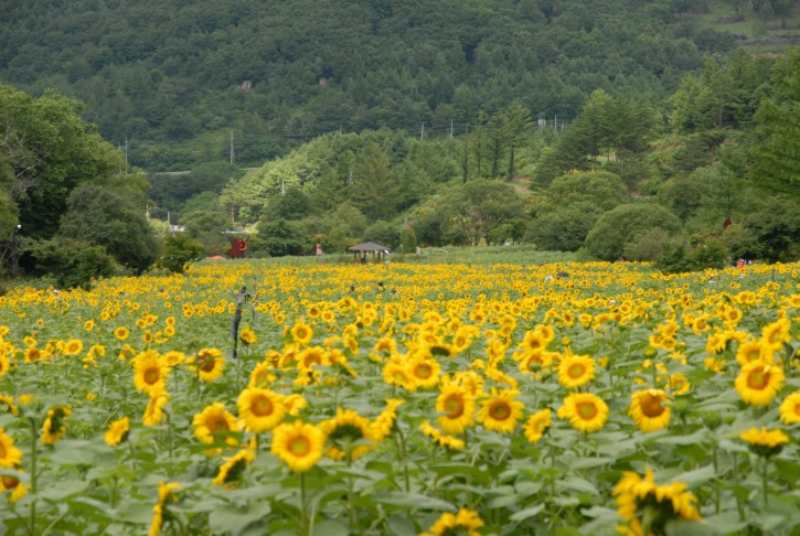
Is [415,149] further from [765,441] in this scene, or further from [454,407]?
[765,441]

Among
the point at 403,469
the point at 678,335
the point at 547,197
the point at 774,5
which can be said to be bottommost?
the point at 547,197

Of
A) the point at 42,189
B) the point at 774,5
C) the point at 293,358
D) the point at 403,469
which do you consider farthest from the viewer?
the point at 774,5

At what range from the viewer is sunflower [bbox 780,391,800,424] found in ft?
8.20

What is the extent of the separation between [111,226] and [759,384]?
31.9m

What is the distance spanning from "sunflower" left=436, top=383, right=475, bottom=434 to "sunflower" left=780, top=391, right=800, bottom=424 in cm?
78

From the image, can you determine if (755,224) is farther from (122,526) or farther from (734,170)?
(122,526)

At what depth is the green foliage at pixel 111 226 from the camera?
3316 cm

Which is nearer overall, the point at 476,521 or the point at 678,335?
the point at 476,521

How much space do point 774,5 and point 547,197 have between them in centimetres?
14413

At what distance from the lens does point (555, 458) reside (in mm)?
3059

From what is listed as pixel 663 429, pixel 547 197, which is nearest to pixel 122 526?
pixel 663 429

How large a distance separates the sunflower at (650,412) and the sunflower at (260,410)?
98 centimetres

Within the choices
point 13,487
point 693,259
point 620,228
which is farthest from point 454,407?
point 620,228

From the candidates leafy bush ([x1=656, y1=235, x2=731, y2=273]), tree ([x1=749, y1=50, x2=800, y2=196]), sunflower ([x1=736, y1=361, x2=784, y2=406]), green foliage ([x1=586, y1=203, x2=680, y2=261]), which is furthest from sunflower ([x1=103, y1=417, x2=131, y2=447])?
green foliage ([x1=586, y1=203, x2=680, y2=261])
